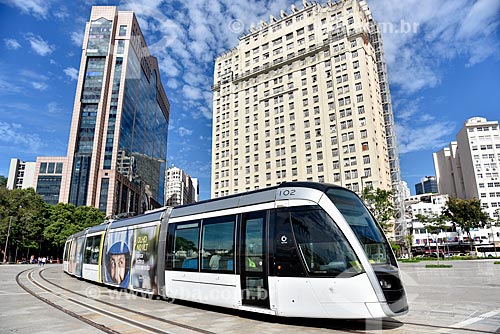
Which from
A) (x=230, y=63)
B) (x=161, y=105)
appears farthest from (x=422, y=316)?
(x=161, y=105)

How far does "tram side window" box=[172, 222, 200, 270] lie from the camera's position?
9.32 meters

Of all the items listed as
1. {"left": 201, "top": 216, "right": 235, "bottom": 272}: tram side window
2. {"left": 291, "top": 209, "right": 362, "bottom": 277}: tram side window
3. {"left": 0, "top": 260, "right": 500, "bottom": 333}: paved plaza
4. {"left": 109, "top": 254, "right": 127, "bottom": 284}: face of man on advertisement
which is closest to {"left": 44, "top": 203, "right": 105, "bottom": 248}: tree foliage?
{"left": 109, "top": 254, "right": 127, "bottom": 284}: face of man on advertisement

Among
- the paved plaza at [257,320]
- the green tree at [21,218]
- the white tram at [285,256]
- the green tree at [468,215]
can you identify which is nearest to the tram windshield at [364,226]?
the white tram at [285,256]

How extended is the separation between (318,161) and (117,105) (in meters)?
59.5

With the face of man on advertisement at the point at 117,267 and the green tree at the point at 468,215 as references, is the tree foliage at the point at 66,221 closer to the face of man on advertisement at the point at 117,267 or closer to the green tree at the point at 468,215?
the face of man on advertisement at the point at 117,267

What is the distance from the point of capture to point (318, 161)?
5884 centimetres

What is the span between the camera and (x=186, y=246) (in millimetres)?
9695

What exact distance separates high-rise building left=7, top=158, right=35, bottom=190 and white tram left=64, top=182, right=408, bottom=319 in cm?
14210

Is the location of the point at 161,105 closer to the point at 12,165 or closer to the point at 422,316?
the point at 12,165

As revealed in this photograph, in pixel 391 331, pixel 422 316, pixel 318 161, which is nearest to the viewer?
pixel 391 331

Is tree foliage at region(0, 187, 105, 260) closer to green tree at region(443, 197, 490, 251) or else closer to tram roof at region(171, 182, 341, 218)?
tram roof at region(171, 182, 341, 218)

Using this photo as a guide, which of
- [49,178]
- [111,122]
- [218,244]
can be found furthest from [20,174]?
[218,244]

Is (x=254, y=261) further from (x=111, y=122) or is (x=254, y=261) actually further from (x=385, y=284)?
(x=111, y=122)

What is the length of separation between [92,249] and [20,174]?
465 feet
